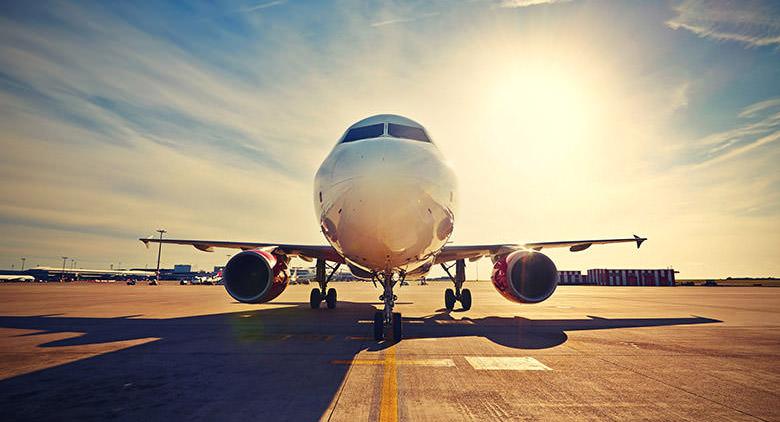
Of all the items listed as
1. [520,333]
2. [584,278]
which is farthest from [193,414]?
[584,278]

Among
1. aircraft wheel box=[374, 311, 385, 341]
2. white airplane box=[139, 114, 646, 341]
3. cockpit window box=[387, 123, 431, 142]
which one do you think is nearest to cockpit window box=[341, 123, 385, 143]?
white airplane box=[139, 114, 646, 341]

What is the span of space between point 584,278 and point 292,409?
83.8m

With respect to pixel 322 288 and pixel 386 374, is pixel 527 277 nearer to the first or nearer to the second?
pixel 386 374

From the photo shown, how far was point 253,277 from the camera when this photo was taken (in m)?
10.1

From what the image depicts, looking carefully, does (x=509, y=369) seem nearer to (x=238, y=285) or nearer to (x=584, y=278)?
(x=238, y=285)

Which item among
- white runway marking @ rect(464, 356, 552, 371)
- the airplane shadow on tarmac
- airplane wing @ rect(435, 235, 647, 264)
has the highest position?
airplane wing @ rect(435, 235, 647, 264)

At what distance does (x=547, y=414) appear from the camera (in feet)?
12.1

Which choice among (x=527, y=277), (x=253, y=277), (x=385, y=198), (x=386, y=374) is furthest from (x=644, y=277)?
(x=386, y=374)

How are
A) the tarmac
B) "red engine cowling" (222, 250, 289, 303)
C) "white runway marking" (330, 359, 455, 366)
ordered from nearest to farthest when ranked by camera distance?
the tarmac
"white runway marking" (330, 359, 455, 366)
"red engine cowling" (222, 250, 289, 303)

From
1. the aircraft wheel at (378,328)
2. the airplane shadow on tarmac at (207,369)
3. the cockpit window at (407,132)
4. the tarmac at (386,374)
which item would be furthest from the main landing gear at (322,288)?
the cockpit window at (407,132)

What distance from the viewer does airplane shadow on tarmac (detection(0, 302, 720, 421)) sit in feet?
12.4

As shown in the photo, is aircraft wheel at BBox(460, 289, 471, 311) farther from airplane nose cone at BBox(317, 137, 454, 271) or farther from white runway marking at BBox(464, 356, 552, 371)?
white runway marking at BBox(464, 356, 552, 371)

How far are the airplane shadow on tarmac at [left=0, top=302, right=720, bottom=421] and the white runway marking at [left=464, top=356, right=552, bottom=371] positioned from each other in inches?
46.7

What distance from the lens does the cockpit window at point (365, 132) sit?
7527 mm
